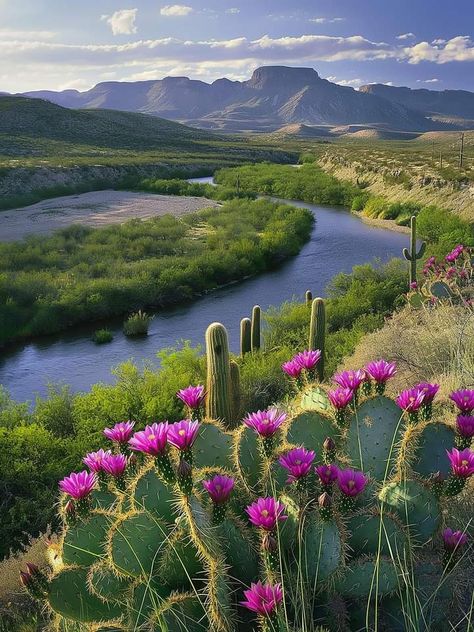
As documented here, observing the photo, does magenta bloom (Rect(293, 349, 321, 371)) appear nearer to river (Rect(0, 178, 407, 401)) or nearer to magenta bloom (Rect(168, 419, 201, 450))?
magenta bloom (Rect(168, 419, 201, 450))

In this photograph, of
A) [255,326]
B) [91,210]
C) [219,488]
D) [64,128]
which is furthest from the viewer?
[64,128]

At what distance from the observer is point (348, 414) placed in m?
3.34

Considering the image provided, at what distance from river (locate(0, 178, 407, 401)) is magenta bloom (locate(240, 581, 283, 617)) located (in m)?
11.5

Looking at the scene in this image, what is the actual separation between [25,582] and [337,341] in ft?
37.3

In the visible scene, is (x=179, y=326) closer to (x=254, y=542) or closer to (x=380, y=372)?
(x=380, y=372)

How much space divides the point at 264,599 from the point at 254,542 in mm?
672

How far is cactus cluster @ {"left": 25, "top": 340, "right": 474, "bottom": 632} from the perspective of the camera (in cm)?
238

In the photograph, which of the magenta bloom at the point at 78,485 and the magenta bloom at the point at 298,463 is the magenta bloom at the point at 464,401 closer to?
the magenta bloom at the point at 298,463

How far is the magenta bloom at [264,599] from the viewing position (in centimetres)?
208

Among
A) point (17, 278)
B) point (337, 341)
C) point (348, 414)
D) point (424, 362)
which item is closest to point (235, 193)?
point (17, 278)

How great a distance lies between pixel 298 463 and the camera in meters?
2.52

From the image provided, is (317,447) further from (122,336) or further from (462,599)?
(122,336)

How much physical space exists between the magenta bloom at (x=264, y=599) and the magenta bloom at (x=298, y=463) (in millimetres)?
487

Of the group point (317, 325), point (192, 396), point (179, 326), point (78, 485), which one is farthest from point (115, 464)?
point (179, 326)
